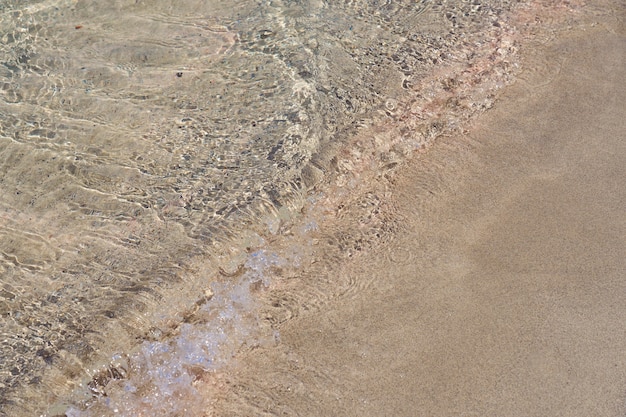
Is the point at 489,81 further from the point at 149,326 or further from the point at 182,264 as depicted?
the point at 149,326

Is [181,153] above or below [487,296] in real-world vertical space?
above

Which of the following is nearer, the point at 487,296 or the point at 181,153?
the point at 487,296

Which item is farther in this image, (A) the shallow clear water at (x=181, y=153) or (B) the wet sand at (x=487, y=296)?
(A) the shallow clear water at (x=181, y=153)

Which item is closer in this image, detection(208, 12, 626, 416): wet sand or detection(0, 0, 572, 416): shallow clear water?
detection(208, 12, 626, 416): wet sand
